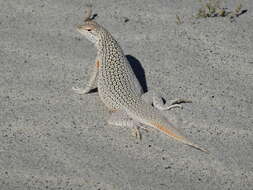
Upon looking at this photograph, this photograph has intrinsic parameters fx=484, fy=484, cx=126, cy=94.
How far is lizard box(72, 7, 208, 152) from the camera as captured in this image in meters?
4.23

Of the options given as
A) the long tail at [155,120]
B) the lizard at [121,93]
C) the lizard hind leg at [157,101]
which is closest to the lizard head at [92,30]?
the lizard at [121,93]

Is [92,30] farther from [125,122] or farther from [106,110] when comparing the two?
[125,122]

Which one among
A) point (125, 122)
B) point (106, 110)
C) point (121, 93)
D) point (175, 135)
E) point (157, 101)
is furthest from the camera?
point (106, 110)

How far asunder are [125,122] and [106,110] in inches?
16.6

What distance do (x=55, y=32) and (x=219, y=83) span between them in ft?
6.52

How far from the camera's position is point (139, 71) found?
5.18m

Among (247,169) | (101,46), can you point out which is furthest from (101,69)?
(247,169)


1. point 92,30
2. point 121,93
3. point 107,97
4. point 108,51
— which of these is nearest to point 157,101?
point 121,93

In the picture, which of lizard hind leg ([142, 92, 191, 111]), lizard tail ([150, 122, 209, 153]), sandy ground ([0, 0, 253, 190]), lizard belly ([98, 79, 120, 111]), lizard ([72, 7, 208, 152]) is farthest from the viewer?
lizard hind leg ([142, 92, 191, 111])

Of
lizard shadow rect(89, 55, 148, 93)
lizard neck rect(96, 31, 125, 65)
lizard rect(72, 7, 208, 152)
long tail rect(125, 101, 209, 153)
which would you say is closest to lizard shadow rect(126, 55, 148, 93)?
lizard shadow rect(89, 55, 148, 93)

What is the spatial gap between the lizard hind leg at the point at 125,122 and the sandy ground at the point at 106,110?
0.07 m

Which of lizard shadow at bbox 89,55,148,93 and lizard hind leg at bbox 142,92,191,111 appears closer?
lizard hind leg at bbox 142,92,191,111

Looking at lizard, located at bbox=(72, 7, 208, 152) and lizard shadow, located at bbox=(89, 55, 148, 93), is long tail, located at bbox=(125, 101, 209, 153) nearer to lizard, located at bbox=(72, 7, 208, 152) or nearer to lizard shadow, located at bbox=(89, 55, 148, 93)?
lizard, located at bbox=(72, 7, 208, 152)

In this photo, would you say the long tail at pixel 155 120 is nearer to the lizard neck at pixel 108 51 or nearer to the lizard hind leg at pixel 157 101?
the lizard hind leg at pixel 157 101
